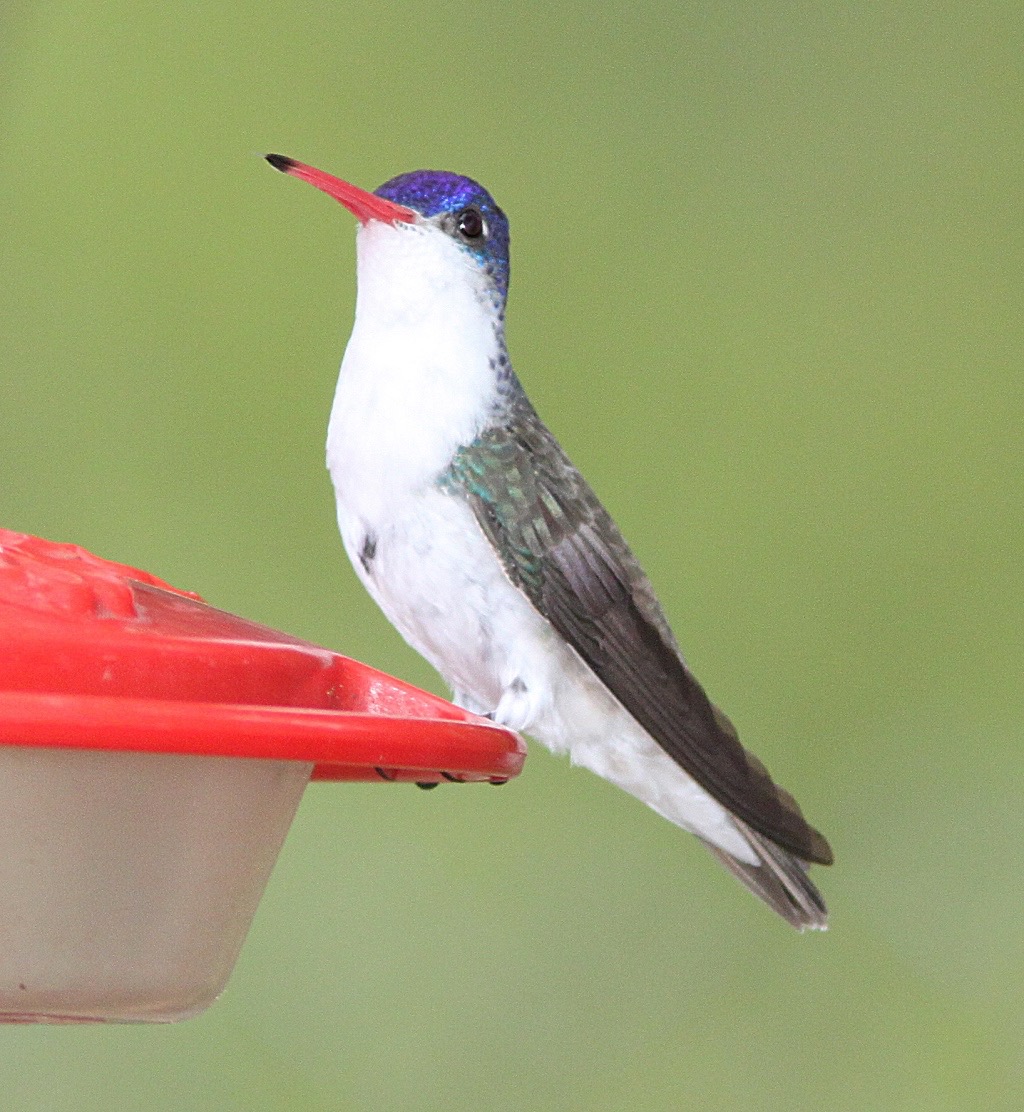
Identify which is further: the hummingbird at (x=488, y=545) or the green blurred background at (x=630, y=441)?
the green blurred background at (x=630, y=441)

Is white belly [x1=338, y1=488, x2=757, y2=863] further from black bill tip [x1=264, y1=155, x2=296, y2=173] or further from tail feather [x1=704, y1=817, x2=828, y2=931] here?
black bill tip [x1=264, y1=155, x2=296, y2=173]

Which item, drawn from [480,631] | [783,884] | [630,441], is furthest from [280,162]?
[630,441]

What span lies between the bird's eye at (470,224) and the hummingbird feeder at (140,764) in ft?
3.91

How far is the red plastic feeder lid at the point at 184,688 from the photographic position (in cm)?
93

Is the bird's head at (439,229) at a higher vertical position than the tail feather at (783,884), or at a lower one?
higher

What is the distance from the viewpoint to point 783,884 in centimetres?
241

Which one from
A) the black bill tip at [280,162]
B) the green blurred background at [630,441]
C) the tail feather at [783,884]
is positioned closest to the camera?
the black bill tip at [280,162]

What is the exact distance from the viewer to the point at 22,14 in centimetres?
339

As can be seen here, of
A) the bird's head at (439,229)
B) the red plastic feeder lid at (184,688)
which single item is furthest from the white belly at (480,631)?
the red plastic feeder lid at (184,688)

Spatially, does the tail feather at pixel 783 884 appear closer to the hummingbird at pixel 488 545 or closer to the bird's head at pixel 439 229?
the hummingbird at pixel 488 545

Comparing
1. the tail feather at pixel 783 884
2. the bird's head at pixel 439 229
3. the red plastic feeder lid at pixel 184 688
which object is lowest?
the tail feather at pixel 783 884

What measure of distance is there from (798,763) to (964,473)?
0.72 meters

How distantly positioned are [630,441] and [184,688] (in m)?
2.64

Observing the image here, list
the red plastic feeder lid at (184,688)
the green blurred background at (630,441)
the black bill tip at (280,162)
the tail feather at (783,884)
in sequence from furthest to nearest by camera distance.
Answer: the green blurred background at (630,441), the tail feather at (783,884), the black bill tip at (280,162), the red plastic feeder lid at (184,688)
